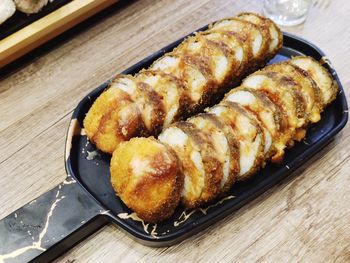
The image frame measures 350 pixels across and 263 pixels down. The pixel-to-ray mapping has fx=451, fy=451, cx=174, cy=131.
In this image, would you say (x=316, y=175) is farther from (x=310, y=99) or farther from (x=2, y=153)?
(x=2, y=153)

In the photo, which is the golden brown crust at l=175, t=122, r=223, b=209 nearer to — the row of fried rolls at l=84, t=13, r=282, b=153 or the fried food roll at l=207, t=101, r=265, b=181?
the fried food roll at l=207, t=101, r=265, b=181

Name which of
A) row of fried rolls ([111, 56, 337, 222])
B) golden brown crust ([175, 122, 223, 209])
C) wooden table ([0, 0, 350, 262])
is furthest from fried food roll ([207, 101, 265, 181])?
wooden table ([0, 0, 350, 262])

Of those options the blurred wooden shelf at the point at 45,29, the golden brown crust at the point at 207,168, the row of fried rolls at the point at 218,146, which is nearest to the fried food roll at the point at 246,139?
the row of fried rolls at the point at 218,146

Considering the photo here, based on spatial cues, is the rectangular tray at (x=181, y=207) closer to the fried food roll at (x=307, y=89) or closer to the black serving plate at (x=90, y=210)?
the black serving plate at (x=90, y=210)

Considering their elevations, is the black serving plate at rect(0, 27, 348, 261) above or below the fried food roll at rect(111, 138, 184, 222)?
below

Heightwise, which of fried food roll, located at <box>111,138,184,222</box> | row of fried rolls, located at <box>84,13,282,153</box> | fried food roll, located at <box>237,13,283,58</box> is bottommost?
fried food roll, located at <box>111,138,184,222</box>

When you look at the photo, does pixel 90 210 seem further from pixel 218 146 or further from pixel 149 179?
pixel 218 146

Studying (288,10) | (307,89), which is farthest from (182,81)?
(288,10)

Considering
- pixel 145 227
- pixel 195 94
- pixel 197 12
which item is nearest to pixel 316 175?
pixel 195 94
